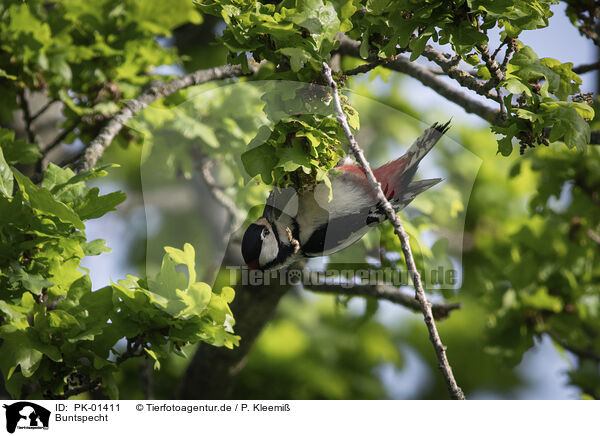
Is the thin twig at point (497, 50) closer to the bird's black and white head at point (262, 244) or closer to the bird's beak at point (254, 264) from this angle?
the bird's black and white head at point (262, 244)

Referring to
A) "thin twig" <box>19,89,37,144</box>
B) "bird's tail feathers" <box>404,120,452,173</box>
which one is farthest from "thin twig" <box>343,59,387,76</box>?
"thin twig" <box>19,89,37,144</box>

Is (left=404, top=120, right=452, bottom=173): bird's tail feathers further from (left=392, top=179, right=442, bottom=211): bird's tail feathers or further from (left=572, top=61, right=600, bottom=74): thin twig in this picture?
(left=572, top=61, right=600, bottom=74): thin twig

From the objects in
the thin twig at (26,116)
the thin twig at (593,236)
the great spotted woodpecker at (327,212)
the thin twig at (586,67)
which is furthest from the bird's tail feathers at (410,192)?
the thin twig at (593,236)

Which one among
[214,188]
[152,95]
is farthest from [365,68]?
[152,95]

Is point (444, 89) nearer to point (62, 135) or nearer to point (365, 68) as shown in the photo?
point (365, 68)

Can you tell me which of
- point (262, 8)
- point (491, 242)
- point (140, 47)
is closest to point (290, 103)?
point (262, 8)

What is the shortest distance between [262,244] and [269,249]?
0.02m

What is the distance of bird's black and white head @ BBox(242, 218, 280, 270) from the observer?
4.92ft

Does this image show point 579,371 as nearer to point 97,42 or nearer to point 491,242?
point 491,242

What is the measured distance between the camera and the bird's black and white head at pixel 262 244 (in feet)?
4.92

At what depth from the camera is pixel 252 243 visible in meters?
1.53
